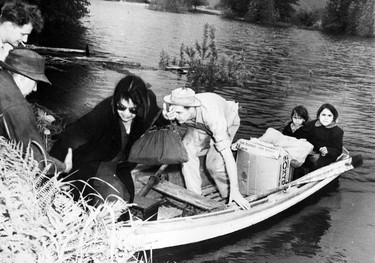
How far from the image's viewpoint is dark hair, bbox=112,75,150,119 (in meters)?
3.64

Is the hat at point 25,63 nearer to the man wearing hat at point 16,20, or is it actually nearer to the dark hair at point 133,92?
the man wearing hat at point 16,20

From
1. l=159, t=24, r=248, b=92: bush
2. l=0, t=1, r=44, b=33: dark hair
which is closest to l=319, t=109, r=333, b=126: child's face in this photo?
l=0, t=1, r=44, b=33: dark hair

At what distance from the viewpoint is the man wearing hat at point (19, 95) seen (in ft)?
8.77

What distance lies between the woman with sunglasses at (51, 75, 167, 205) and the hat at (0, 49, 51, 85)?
913 millimetres

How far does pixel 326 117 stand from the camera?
723cm

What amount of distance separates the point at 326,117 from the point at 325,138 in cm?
33

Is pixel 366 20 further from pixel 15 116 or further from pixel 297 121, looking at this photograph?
pixel 15 116

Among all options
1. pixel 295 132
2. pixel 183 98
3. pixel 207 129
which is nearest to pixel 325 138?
pixel 295 132

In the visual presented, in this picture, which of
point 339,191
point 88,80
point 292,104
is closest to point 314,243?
point 339,191

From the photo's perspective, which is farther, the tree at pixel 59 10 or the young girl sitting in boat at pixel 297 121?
the tree at pixel 59 10

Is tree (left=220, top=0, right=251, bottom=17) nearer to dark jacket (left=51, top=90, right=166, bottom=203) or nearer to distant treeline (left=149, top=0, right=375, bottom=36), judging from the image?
distant treeline (left=149, top=0, right=375, bottom=36)

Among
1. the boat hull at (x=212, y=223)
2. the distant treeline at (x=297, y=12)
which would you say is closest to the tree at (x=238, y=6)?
the distant treeline at (x=297, y=12)

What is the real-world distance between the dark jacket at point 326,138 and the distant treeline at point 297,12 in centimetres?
3885

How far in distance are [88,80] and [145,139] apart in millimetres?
11950
